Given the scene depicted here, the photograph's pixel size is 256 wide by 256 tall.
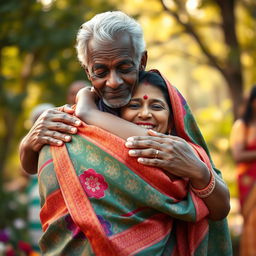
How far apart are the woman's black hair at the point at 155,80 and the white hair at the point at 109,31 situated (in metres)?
0.12

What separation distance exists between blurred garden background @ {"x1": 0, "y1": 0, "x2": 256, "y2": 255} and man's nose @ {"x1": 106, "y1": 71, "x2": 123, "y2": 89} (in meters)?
3.80

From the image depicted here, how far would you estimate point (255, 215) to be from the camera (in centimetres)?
697

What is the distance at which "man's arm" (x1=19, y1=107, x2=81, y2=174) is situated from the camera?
9.10 feet

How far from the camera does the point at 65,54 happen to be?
973 centimetres

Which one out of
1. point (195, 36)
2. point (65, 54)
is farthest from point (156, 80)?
point (195, 36)

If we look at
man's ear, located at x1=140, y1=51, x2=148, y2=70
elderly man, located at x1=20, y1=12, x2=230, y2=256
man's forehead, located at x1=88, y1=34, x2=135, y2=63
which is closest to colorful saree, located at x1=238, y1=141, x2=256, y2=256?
elderly man, located at x1=20, y1=12, x2=230, y2=256

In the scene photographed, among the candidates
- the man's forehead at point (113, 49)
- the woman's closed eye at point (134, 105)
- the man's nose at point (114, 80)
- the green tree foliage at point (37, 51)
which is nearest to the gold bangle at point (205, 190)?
the woman's closed eye at point (134, 105)

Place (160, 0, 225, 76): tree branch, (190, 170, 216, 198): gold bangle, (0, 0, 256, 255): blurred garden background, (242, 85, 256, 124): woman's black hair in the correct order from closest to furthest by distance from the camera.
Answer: (190, 170, 216, 198): gold bangle → (242, 85, 256, 124): woman's black hair → (0, 0, 256, 255): blurred garden background → (160, 0, 225, 76): tree branch

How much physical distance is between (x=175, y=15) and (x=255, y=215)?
537cm

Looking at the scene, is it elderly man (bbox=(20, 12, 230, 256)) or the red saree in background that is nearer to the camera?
elderly man (bbox=(20, 12, 230, 256))

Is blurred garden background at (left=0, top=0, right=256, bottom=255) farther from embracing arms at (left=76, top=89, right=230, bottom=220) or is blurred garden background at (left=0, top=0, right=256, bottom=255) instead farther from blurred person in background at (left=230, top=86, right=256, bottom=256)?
embracing arms at (left=76, top=89, right=230, bottom=220)

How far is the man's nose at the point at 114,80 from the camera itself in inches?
106

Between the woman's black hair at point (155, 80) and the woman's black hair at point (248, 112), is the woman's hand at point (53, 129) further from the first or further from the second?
the woman's black hair at point (248, 112)

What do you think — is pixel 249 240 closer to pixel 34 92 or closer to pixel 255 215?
pixel 255 215
